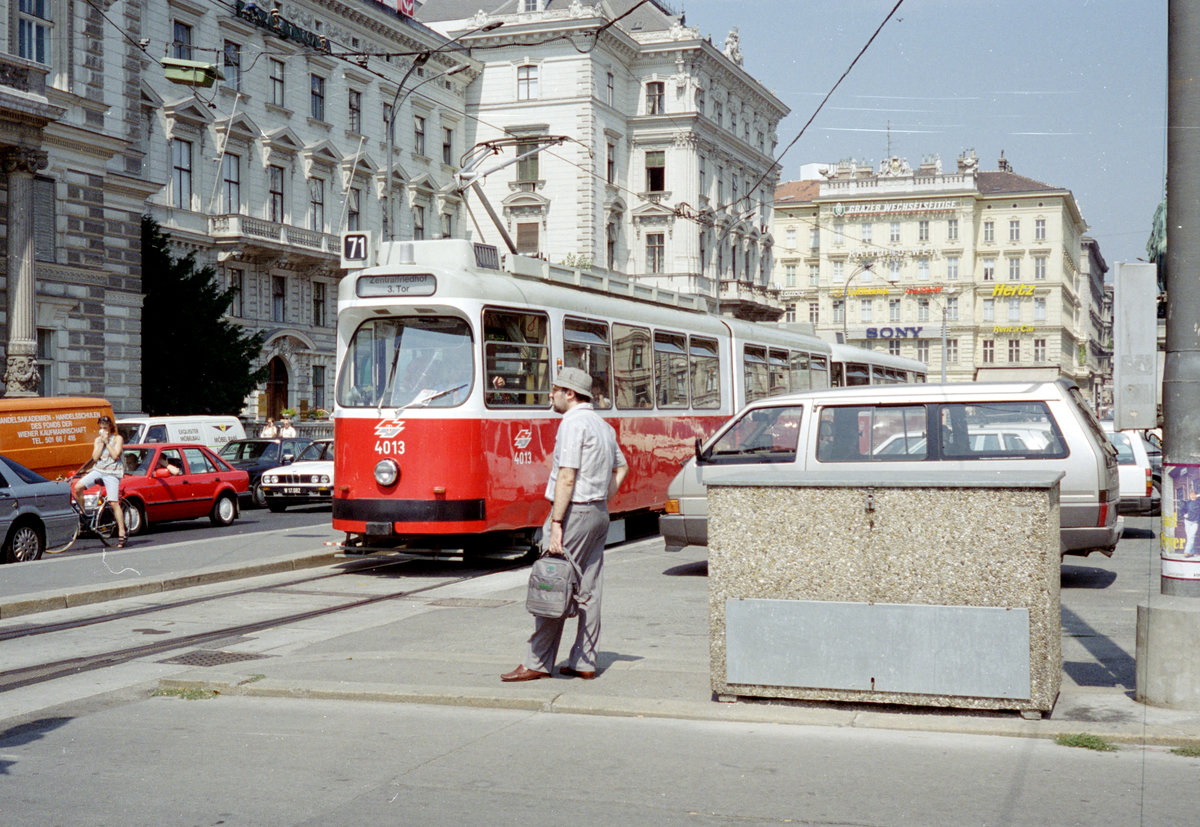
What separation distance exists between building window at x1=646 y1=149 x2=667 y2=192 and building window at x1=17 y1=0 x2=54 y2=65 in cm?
4062

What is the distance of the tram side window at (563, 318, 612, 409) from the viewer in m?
15.2

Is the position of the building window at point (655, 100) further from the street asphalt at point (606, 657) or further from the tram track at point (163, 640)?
the tram track at point (163, 640)

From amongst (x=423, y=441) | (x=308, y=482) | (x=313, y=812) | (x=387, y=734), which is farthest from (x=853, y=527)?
(x=308, y=482)

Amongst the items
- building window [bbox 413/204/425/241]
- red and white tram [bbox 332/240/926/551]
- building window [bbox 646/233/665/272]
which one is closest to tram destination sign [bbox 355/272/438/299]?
red and white tram [bbox 332/240/926/551]

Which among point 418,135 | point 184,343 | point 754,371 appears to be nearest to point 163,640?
Answer: point 754,371

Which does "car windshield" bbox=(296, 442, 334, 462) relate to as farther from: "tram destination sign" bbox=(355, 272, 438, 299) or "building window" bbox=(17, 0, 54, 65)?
"tram destination sign" bbox=(355, 272, 438, 299)

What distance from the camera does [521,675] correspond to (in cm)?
766

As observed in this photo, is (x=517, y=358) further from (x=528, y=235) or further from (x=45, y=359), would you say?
(x=528, y=235)

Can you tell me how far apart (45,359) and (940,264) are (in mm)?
82850

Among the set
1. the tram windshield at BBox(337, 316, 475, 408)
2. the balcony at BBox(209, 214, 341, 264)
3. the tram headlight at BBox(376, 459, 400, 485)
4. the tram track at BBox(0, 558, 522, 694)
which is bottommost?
the tram track at BBox(0, 558, 522, 694)

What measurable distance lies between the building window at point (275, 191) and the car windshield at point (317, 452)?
21.6m

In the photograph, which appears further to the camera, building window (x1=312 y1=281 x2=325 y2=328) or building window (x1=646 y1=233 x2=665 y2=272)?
building window (x1=646 y1=233 x2=665 y2=272)

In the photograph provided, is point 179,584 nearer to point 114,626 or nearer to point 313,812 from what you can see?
point 114,626

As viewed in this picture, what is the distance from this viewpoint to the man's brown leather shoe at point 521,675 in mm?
7645
